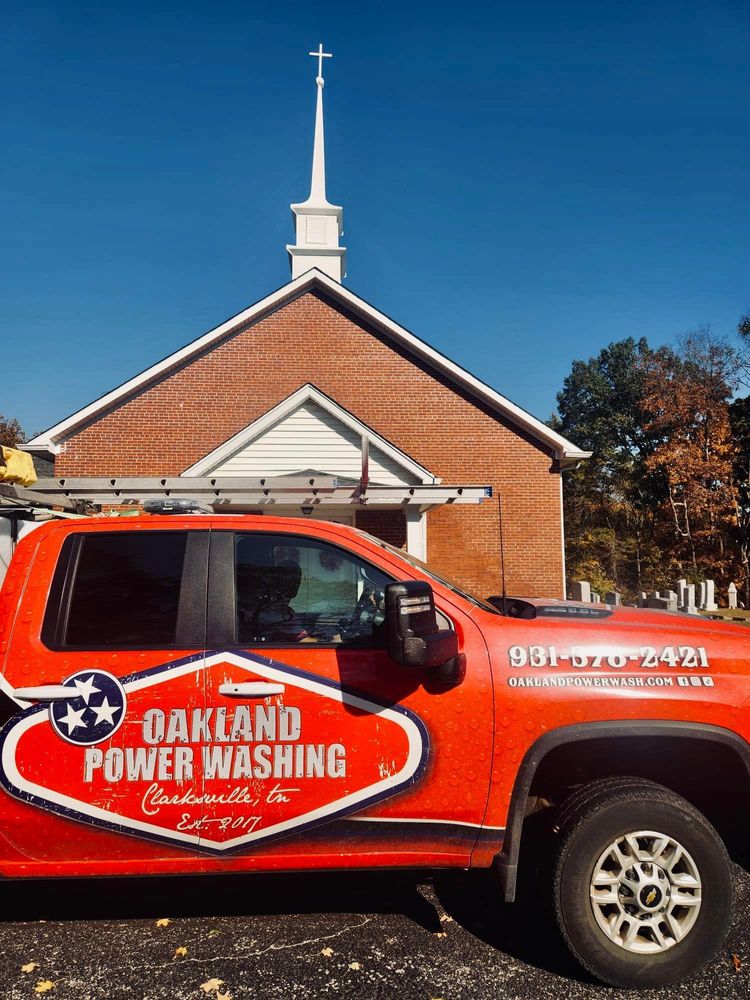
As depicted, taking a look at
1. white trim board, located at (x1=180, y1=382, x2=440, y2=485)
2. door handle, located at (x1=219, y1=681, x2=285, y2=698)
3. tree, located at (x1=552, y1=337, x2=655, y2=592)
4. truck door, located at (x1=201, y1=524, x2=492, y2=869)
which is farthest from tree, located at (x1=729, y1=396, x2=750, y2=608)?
door handle, located at (x1=219, y1=681, x2=285, y2=698)

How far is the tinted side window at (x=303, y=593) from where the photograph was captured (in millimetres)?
2941

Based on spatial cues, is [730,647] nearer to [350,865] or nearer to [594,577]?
[350,865]

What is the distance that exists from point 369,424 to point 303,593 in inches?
477

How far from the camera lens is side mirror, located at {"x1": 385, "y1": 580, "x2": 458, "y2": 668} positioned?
8.49ft

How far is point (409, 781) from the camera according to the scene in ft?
9.23

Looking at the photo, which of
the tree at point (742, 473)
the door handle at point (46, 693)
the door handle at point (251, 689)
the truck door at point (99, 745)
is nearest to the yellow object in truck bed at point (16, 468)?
the truck door at point (99, 745)

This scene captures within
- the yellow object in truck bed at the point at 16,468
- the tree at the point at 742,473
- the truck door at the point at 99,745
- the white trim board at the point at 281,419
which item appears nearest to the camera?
the truck door at the point at 99,745

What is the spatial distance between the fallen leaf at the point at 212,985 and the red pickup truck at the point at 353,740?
1.60ft

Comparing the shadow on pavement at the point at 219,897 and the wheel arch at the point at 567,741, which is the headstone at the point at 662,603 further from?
the wheel arch at the point at 567,741

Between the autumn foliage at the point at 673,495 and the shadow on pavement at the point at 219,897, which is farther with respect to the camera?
the autumn foliage at the point at 673,495

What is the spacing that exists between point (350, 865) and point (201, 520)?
166cm

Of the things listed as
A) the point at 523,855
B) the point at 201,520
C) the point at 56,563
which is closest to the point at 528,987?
the point at 523,855

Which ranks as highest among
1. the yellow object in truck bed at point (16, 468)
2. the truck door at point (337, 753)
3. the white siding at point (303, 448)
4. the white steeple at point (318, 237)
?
the white steeple at point (318, 237)

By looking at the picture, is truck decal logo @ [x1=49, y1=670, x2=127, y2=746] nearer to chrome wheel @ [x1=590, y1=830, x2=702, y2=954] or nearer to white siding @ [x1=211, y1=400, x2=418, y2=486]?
chrome wheel @ [x1=590, y1=830, x2=702, y2=954]
